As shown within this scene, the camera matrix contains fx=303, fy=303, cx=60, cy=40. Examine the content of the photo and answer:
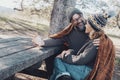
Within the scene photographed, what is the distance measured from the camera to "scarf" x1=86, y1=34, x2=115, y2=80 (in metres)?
3.75

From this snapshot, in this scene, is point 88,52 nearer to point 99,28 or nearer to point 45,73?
point 99,28

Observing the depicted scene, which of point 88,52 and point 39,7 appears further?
point 39,7

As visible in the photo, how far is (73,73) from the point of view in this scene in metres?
3.85

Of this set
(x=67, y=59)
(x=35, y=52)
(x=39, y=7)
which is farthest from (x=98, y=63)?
(x=39, y=7)

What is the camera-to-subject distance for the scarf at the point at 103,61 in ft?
12.3

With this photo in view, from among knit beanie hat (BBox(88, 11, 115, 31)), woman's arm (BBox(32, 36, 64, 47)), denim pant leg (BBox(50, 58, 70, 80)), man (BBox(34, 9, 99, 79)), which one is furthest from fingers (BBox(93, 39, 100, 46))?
woman's arm (BBox(32, 36, 64, 47))

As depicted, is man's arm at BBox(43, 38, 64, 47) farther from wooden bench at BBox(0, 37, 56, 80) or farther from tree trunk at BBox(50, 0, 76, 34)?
tree trunk at BBox(50, 0, 76, 34)

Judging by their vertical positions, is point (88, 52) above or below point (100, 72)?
above

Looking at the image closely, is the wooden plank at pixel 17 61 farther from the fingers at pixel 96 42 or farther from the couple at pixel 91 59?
the fingers at pixel 96 42

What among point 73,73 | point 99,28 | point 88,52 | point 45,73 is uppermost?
point 99,28

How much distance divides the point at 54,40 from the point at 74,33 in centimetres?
35

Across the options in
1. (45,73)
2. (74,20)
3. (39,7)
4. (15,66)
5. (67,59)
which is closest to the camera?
(15,66)

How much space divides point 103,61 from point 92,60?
141 millimetres

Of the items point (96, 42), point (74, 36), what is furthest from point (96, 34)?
point (74, 36)
